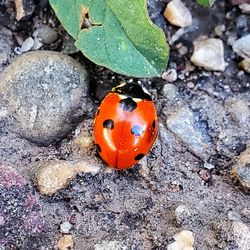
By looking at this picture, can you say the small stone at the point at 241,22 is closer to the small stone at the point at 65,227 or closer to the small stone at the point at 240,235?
the small stone at the point at 240,235

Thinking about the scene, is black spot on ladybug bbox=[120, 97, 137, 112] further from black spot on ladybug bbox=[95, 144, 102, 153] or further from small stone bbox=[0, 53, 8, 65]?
small stone bbox=[0, 53, 8, 65]

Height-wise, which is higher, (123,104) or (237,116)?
(123,104)

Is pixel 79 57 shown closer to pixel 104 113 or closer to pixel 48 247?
pixel 104 113

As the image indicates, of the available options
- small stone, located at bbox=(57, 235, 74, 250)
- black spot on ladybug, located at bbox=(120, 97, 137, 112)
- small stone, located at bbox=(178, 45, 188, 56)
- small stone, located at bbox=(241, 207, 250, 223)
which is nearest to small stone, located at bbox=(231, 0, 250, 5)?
small stone, located at bbox=(178, 45, 188, 56)

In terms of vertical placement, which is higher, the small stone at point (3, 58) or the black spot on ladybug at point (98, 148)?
the small stone at point (3, 58)

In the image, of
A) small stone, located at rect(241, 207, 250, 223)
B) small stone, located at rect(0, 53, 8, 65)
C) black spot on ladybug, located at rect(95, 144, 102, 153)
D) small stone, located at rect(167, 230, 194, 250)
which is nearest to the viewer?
small stone, located at rect(167, 230, 194, 250)

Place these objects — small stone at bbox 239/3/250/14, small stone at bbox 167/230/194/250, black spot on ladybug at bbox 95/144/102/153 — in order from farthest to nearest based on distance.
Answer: small stone at bbox 239/3/250/14
black spot on ladybug at bbox 95/144/102/153
small stone at bbox 167/230/194/250

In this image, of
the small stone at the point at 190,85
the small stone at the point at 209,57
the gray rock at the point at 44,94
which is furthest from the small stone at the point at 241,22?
the gray rock at the point at 44,94

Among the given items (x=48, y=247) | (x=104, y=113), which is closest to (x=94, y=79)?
(x=104, y=113)
